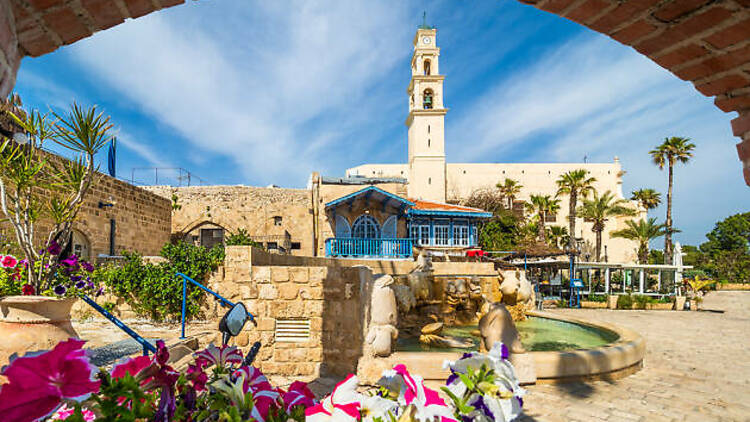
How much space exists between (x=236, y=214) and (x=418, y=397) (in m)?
21.9

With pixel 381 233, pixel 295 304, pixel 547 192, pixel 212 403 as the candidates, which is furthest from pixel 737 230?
pixel 212 403

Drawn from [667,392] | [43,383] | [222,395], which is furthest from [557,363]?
[43,383]

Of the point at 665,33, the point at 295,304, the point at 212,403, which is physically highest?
the point at 665,33

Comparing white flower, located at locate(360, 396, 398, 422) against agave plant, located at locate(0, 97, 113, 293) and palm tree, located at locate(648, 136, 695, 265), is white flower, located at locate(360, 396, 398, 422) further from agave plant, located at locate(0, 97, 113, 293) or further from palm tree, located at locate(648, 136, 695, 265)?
palm tree, located at locate(648, 136, 695, 265)

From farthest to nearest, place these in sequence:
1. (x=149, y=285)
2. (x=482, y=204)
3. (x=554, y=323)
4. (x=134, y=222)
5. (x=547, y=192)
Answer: (x=547, y=192) < (x=482, y=204) < (x=134, y=222) < (x=554, y=323) < (x=149, y=285)

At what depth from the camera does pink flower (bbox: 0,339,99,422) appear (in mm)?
641

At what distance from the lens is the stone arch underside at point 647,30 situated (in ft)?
4.87

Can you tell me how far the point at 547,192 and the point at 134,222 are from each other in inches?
1390

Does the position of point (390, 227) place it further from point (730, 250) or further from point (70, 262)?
point (730, 250)

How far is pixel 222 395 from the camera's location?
904 millimetres

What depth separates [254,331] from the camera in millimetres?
5879

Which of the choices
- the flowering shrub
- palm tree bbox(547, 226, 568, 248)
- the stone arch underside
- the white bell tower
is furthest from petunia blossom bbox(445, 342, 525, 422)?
palm tree bbox(547, 226, 568, 248)

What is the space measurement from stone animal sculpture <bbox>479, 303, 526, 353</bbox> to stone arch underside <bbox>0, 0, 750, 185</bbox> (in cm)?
408

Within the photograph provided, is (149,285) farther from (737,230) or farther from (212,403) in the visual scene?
(737,230)
